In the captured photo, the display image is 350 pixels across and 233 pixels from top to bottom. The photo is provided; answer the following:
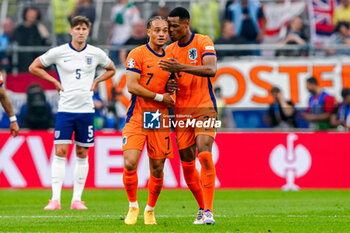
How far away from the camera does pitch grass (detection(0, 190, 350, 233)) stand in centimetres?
830

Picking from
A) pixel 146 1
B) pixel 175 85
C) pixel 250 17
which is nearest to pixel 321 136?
pixel 250 17

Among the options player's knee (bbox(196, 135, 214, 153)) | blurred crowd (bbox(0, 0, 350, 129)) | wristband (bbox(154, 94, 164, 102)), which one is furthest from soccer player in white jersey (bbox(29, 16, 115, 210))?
blurred crowd (bbox(0, 0, 350, 129))

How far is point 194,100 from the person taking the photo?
887 cm

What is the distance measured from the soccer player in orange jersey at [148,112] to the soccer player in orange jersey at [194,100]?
176mm

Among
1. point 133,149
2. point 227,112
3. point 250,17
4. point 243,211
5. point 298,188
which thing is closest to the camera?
point 133,149

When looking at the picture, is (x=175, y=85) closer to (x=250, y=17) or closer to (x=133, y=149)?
(x=133, y=149)

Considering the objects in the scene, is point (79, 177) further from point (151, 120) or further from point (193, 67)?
point (193, 67)

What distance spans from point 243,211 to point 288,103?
7.19m

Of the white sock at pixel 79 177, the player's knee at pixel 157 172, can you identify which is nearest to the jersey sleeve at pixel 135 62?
the player's knee at pixel 157 172

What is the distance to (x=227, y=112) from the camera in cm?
1767

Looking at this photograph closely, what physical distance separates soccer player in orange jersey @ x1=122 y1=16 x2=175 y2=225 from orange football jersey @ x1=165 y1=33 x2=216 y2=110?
0.20 metres

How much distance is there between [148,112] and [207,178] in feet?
3.47

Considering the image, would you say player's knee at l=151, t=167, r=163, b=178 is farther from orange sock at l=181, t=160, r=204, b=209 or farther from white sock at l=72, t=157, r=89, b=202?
white sock at l=72, t=157, r=89, b=202

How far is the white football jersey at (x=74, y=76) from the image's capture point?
36.9 ft
